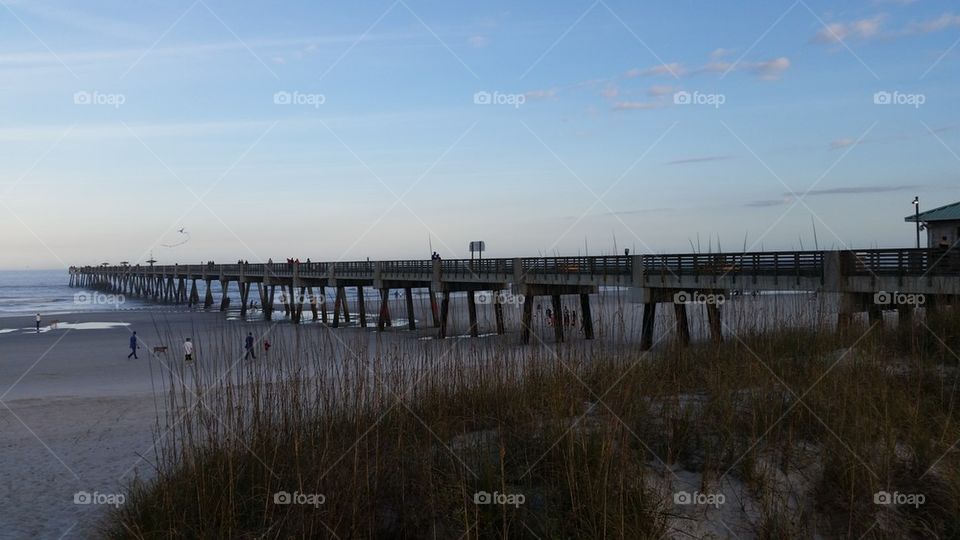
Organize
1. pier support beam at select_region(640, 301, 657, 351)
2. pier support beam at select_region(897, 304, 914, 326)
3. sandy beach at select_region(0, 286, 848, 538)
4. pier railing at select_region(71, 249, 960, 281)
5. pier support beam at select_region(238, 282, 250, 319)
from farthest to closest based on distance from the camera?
pier support beam at select_region(238, 282, 250, 319), pier support beam at select_region(640, 301, 657, 351), pier railing at select_region(71, 249, 960, 281), pier support beam at select_region(897, 304, 914, 326), sandy beach at select_region(0, 286, 848, 538)

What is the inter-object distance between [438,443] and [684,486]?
2.58 m

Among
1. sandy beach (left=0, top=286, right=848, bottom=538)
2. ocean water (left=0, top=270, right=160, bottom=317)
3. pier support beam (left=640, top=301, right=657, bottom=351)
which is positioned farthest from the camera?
ocean water (left=0, top=270, right=160, bottom=317)

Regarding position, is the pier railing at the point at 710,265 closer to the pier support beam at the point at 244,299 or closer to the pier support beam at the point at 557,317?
the pier support beam at the point at 557,317

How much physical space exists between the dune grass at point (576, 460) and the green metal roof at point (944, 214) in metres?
18.3

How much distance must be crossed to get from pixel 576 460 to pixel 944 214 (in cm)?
2394

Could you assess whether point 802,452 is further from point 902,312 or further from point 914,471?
point 902,312

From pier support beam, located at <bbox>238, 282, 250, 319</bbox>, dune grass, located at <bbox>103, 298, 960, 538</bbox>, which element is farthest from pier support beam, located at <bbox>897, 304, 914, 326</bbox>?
pier support beam, located at <bbox>238, 282, 250, 319</bbox>

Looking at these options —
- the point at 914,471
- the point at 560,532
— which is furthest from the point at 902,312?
the point at 560,532

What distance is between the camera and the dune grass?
5.98 metres

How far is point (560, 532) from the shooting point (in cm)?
578

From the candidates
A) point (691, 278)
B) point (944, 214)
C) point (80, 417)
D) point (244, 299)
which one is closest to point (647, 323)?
point (691, 278)

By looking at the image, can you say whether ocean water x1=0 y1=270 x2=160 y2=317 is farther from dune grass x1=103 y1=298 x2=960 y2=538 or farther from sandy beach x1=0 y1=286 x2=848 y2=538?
dune grass x1=103 y1=298 x2=960 y2=538

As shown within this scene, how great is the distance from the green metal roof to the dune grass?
18346 millimetres

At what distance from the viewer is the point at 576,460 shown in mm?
6434
